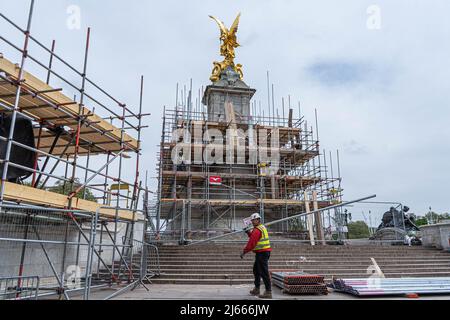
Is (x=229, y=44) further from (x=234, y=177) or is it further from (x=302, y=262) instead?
(x=302, y=262)

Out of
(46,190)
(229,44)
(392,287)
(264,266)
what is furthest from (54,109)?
(229,44)

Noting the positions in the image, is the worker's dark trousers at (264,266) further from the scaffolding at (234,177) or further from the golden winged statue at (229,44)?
the golden winged statue at (229,44)

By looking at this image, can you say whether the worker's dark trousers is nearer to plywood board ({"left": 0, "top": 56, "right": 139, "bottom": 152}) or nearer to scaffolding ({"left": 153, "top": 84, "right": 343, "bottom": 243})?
plywood board ({"left": 0, "top": 56, "right": 139, "bottom": 152})

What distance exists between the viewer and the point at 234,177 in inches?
861

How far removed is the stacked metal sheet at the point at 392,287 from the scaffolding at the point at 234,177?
470 inches

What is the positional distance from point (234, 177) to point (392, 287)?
15084 mm

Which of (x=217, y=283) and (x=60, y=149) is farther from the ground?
(x=60, y=149)

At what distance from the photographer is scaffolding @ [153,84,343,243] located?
2098 cm

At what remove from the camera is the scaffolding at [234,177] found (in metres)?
21.0

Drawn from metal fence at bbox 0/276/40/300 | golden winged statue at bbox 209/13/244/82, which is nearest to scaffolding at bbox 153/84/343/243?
golden winged statue at bbox 209/13/244/82
